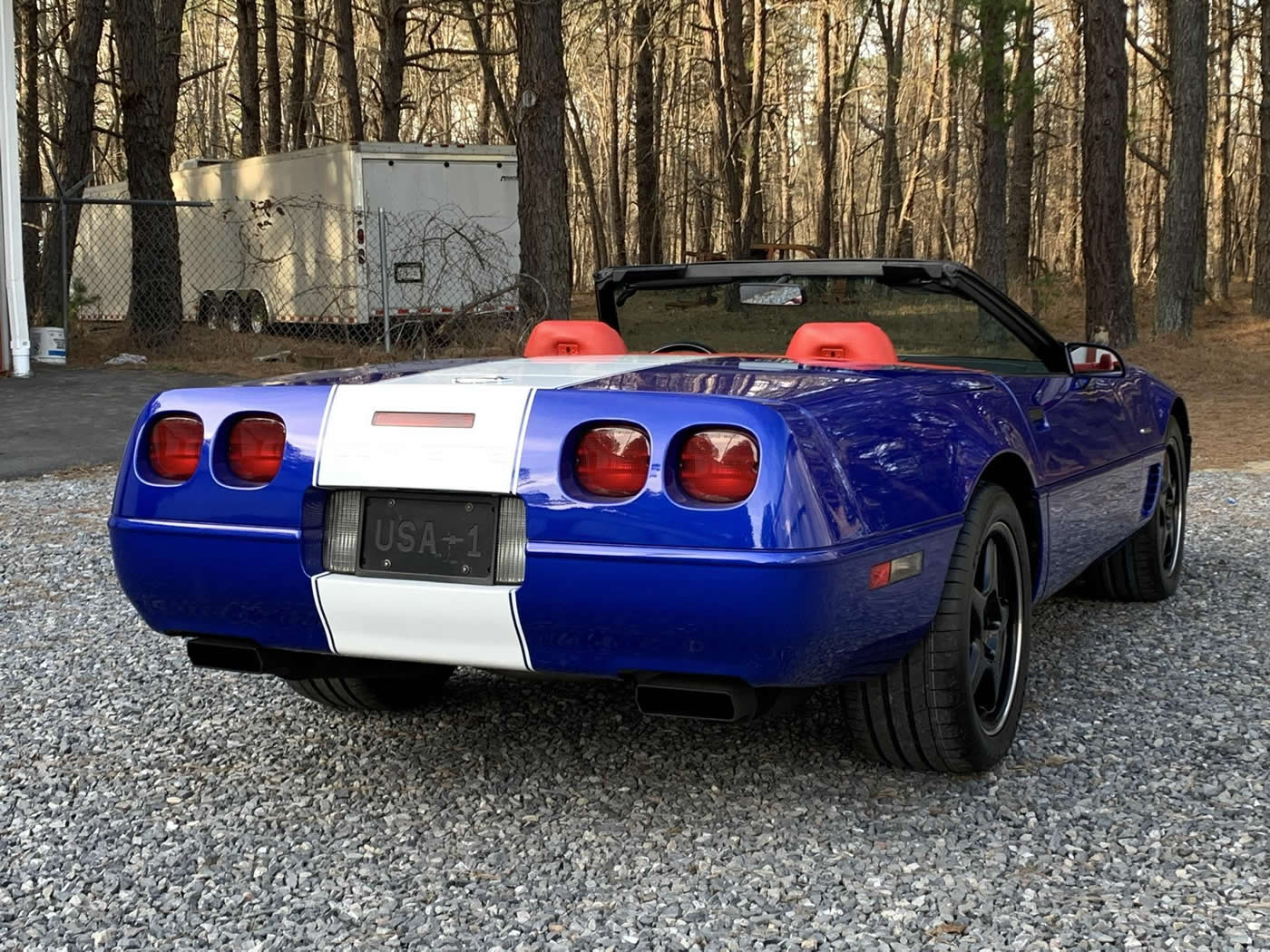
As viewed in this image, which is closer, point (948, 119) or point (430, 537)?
point (430, 537)

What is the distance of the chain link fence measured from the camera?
16.7 m

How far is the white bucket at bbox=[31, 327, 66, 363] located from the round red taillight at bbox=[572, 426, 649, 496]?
13634 mm

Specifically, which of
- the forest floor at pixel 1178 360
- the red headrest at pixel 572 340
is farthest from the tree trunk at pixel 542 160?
the red headrest at pixel 572 340

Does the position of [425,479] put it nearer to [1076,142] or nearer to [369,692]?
[369,692]

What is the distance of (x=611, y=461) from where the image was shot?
2859 mm

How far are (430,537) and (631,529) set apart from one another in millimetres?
457

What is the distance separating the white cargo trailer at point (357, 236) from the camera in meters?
18.2

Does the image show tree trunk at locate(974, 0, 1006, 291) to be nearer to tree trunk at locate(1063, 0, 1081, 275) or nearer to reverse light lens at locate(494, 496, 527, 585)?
tree trunk at locate(1063, 0, 1081, 275)

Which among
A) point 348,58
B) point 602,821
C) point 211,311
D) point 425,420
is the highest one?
point 348,58

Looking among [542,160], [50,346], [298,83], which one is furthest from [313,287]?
[298,83]

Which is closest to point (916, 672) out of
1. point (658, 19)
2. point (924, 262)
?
point (924, 262)

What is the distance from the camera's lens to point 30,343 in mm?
15031

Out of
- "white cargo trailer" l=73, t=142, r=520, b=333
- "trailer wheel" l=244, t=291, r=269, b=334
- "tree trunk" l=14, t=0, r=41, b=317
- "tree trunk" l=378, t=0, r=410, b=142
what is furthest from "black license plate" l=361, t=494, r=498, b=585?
"tree trunk" l=378, t=0, r=410, b=142

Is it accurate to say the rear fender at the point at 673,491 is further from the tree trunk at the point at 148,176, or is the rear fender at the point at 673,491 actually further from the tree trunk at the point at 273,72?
the tree trunk at the point at 273,72
